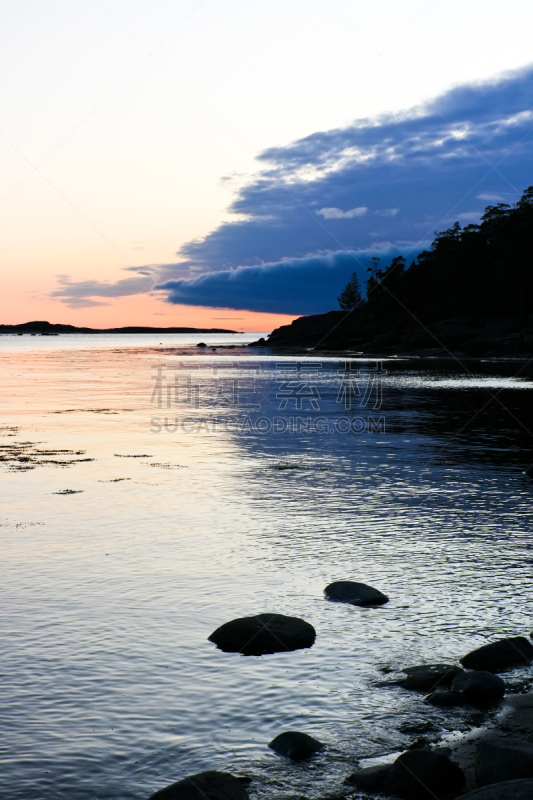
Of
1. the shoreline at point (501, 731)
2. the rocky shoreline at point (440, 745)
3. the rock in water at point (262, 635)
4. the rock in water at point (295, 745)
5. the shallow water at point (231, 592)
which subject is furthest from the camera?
the rock in water at point (262, 635)

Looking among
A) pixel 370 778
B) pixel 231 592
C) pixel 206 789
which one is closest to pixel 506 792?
pixel 370 778

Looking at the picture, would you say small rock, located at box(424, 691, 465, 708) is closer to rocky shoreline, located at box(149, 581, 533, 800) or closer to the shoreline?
rocky shoreline, located at box(149, 581, 533, 800)

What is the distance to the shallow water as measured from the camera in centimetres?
736

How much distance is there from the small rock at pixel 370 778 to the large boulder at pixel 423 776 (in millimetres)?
69

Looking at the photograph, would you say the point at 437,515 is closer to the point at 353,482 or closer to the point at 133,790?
the point at 353,482

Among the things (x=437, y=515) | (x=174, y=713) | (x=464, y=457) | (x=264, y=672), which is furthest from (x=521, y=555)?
(x=464, y=457)

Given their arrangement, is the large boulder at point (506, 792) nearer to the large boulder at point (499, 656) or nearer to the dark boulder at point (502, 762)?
the dark boulder at point (502, 762)

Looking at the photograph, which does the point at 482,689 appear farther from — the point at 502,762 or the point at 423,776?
the point at 423,776

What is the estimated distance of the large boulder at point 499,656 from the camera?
891 cm

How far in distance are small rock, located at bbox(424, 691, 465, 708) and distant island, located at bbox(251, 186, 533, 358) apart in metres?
98.5

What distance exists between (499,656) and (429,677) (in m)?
1.02

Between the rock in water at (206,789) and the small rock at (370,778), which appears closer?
the rock in water at (206,789)

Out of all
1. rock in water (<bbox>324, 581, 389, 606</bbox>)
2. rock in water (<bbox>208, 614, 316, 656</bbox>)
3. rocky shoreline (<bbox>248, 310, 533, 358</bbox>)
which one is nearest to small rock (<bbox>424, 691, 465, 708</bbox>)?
rock in water (<bbox>208, 614, 316, 656</bbox>)

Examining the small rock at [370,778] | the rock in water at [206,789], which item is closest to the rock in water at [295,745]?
the small rock at [370,778]
